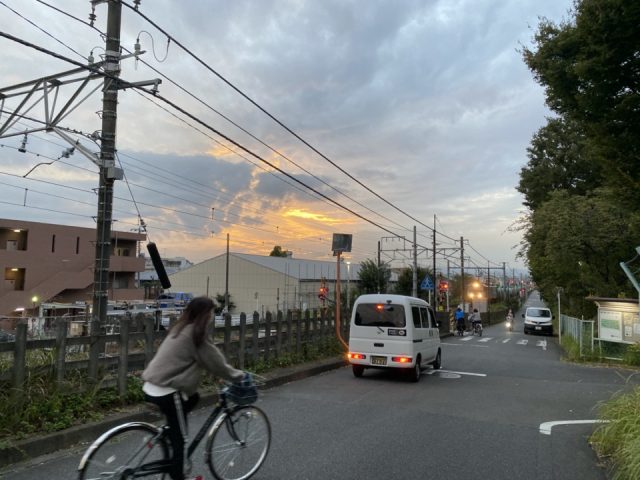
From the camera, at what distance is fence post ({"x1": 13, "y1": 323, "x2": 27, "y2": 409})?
571 cm

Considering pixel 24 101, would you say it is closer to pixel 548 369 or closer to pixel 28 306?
pixel 548 369

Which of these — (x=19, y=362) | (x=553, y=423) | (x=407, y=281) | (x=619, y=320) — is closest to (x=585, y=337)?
(x=619, y=320)

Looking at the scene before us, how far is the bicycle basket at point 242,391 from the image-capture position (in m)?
4.45

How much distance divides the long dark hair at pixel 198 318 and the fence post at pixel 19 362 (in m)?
2.82

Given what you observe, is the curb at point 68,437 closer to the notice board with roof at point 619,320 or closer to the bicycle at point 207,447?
the bicycle at point 207,447

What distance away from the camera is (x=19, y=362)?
5.80 m

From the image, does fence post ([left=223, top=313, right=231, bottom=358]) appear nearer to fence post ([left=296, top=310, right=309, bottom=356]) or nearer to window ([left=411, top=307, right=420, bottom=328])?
fence post ([left=296, top=310, right=309, bottom=356])

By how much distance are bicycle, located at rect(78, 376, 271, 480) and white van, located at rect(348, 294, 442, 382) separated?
6.64 meters

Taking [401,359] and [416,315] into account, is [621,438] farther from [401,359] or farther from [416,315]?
[416,315]

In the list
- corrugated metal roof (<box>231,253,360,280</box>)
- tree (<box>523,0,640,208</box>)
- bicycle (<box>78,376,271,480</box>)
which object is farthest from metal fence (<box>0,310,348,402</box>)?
corrugated metal roof (<box>231,253,360,280</box>)

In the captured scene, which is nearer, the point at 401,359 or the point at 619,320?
the point at 401,359

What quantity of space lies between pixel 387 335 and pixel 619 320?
10661 millimetres

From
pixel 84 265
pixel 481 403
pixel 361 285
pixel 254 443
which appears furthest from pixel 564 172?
pixel 84 265

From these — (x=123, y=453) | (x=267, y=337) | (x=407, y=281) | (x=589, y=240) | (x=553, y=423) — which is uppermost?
(x=589, y=240)
